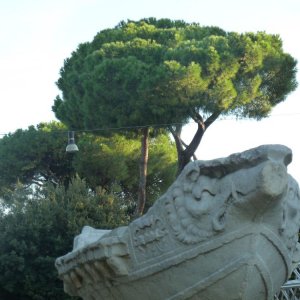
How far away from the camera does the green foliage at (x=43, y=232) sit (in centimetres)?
2012

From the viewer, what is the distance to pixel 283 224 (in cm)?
641

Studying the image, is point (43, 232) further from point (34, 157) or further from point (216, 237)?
point (216, 237)

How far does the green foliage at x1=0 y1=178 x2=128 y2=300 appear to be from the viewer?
20125mm

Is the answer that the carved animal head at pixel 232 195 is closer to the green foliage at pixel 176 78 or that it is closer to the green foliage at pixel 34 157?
the green foliage at pixel 176 78

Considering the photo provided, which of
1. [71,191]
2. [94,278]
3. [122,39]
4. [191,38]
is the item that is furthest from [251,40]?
[94,278]

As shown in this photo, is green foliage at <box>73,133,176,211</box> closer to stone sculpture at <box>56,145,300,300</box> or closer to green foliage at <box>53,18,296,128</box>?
green foliage at <box>53,18,296,128</box>

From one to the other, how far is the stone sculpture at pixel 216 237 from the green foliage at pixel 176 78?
14798 millimetres

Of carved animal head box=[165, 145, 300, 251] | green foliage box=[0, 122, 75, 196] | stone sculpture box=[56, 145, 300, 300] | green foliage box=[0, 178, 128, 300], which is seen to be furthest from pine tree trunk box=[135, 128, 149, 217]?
carved animal head box=[165, 145, 300, 251]

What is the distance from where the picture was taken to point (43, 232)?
21062 mm

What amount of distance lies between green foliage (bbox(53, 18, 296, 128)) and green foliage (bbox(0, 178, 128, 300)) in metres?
2.45

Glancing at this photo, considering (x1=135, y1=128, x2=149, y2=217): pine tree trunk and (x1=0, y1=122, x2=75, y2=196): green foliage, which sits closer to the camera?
(x1=135, y1=128, x2=149, y2=217): pine tree trunk

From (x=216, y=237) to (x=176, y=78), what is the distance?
1540 centimetres

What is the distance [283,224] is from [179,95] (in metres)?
15.4

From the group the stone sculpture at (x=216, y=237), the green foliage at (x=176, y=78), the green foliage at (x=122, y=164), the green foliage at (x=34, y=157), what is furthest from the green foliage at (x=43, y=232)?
the stone sculpture at (x=216, y=237)
